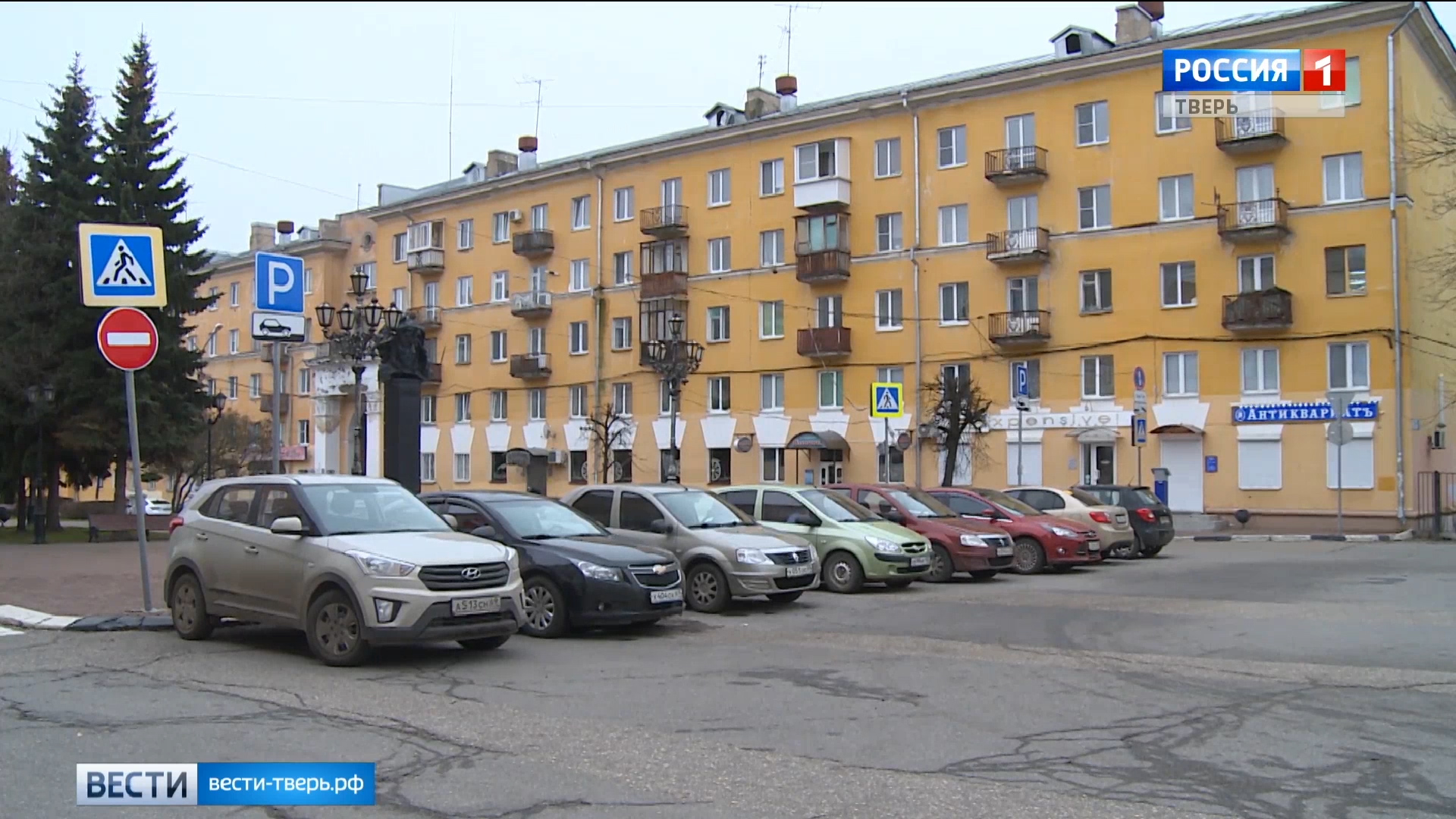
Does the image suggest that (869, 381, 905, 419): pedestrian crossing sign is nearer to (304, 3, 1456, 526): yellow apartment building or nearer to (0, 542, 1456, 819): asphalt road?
(304, 3, 1456, 526): yellow apartment building

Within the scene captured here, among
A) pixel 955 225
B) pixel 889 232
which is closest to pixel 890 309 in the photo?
pixel 889 232

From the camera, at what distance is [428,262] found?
60.5m

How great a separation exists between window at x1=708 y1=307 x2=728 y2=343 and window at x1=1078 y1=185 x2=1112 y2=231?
50.3 ft

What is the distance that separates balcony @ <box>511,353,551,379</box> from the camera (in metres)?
55.8

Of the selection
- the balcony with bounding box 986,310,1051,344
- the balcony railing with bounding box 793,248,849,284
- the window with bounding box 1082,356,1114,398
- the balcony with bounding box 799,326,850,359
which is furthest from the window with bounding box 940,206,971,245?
the window with bounding box 1082,356,1114,398

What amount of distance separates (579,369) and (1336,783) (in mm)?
49814

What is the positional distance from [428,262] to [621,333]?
12.6 meters

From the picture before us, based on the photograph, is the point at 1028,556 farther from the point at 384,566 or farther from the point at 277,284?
the point at 384,566

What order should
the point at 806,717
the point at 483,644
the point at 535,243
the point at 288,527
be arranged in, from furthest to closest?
the point at 535,243 < the point at 483,644 < the point at 288,527 < the point at 806,717

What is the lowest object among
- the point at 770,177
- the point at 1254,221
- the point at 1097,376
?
the point at 1097,376

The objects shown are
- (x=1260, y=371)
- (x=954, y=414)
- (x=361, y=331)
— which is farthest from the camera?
(x=954, y=414)

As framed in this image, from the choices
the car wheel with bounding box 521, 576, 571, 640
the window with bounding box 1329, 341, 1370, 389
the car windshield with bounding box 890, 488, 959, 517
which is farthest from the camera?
the window with bounding box 1329, 341, 1370, 389

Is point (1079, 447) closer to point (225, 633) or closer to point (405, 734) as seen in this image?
point (225, 633)

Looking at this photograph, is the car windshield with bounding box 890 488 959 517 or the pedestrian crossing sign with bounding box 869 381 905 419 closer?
the car windshield with bounding box 890 488 959 517
